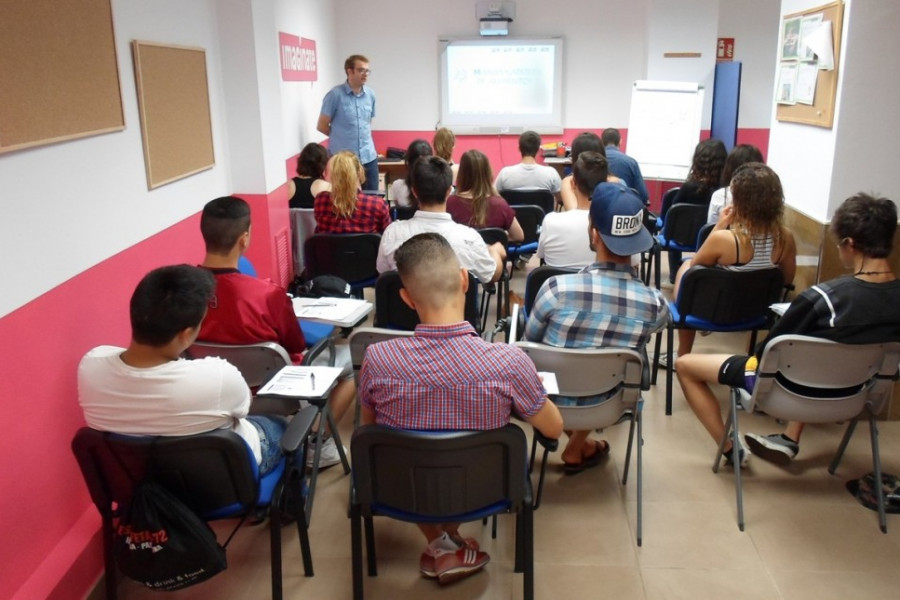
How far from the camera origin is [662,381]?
158 inches

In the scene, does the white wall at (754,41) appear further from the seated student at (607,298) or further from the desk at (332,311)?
the desk at (332,311)

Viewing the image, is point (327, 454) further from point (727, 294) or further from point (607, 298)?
point (727, 294)

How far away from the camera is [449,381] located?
192cm

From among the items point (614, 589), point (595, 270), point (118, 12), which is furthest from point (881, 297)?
point (118, 12)

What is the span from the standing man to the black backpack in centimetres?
499

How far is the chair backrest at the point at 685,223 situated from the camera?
4.89 meters

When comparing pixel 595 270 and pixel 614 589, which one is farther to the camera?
pixel 595 270

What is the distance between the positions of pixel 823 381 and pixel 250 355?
2.05 metres

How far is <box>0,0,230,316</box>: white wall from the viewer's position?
2150 millimetres

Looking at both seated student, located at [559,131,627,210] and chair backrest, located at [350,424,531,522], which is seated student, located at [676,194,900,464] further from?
seated student, located at [559,131,627,210]

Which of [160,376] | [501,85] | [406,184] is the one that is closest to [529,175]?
[406,184]

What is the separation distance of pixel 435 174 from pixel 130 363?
1.81 metres

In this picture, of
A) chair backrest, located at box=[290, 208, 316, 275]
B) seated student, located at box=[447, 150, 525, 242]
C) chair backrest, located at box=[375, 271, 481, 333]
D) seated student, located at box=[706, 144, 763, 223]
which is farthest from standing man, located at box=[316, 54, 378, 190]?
chair backrest, located at box=[375, 271, 481, 333]

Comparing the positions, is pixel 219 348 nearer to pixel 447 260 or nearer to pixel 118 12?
pixel 447 260
